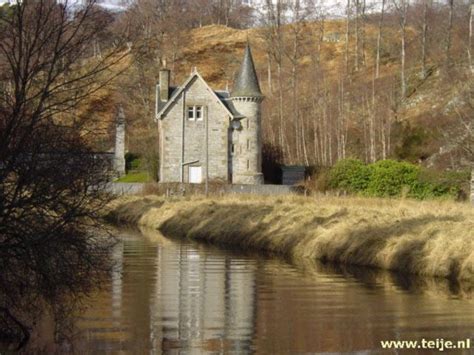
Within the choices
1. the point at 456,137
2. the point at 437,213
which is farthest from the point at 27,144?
the point at 456,137

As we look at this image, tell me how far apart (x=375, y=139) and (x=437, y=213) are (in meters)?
37.5

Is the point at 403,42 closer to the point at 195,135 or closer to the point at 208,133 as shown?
the point at 208,133

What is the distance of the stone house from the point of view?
63.3 meters

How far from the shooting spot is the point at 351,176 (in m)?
51.9

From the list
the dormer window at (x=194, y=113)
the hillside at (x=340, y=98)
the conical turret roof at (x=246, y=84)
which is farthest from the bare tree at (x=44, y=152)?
the conical turret roof at (x=246, y=84)

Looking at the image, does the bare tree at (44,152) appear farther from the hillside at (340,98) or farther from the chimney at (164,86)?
the chimney at (164,86)

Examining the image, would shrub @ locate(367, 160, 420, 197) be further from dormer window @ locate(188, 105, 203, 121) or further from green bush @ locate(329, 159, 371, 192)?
dormer window @ locate(188, 105, 203, 121)

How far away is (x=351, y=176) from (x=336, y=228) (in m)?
22.9

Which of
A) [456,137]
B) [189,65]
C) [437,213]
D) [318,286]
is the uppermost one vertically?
[189,65]

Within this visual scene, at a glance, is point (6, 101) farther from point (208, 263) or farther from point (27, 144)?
point (208, 263)

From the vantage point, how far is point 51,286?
13.4 meters

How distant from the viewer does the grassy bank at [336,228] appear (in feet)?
79.0

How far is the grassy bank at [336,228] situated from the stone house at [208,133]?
15305mm

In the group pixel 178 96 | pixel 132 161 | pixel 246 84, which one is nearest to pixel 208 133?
pixel 178 96
